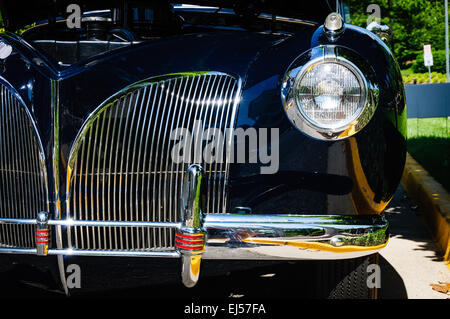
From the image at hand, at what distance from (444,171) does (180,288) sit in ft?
11.5

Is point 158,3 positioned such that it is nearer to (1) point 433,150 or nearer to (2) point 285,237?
(2) point 285,237

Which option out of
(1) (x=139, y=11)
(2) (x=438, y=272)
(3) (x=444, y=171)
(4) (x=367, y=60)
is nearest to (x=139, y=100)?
(4) (x=367, y=60)

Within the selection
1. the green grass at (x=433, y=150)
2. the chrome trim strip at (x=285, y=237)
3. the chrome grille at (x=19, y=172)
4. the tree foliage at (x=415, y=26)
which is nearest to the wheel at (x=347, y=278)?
the chrome trim strip at (x=285, y=237)

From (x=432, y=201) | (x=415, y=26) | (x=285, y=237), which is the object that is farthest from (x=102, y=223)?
(x=415, y=26)

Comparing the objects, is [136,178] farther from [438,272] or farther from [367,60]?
[438,272]

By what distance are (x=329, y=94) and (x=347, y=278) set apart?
0.78m

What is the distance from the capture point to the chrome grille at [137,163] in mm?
1863

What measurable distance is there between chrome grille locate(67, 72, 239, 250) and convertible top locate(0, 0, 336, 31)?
1.40 meters

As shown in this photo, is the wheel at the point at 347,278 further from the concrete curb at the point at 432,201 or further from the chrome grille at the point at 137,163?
the concrete curb at the point at 432,201

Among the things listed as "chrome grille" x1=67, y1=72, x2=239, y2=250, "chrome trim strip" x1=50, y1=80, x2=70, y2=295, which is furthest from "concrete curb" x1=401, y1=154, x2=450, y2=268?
"chrome trim strip" x1=50, y1=80, x2=70, y2=295

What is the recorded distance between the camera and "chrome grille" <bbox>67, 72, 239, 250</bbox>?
186 cm

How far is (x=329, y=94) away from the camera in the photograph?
1.77 m

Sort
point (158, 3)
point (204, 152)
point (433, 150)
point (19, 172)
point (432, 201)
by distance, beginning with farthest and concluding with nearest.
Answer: point (433, 150) → point (432, 201) → point (158, 3) → point (19, 172) → point (204, 152)

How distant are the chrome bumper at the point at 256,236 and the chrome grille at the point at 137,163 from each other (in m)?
0.13
